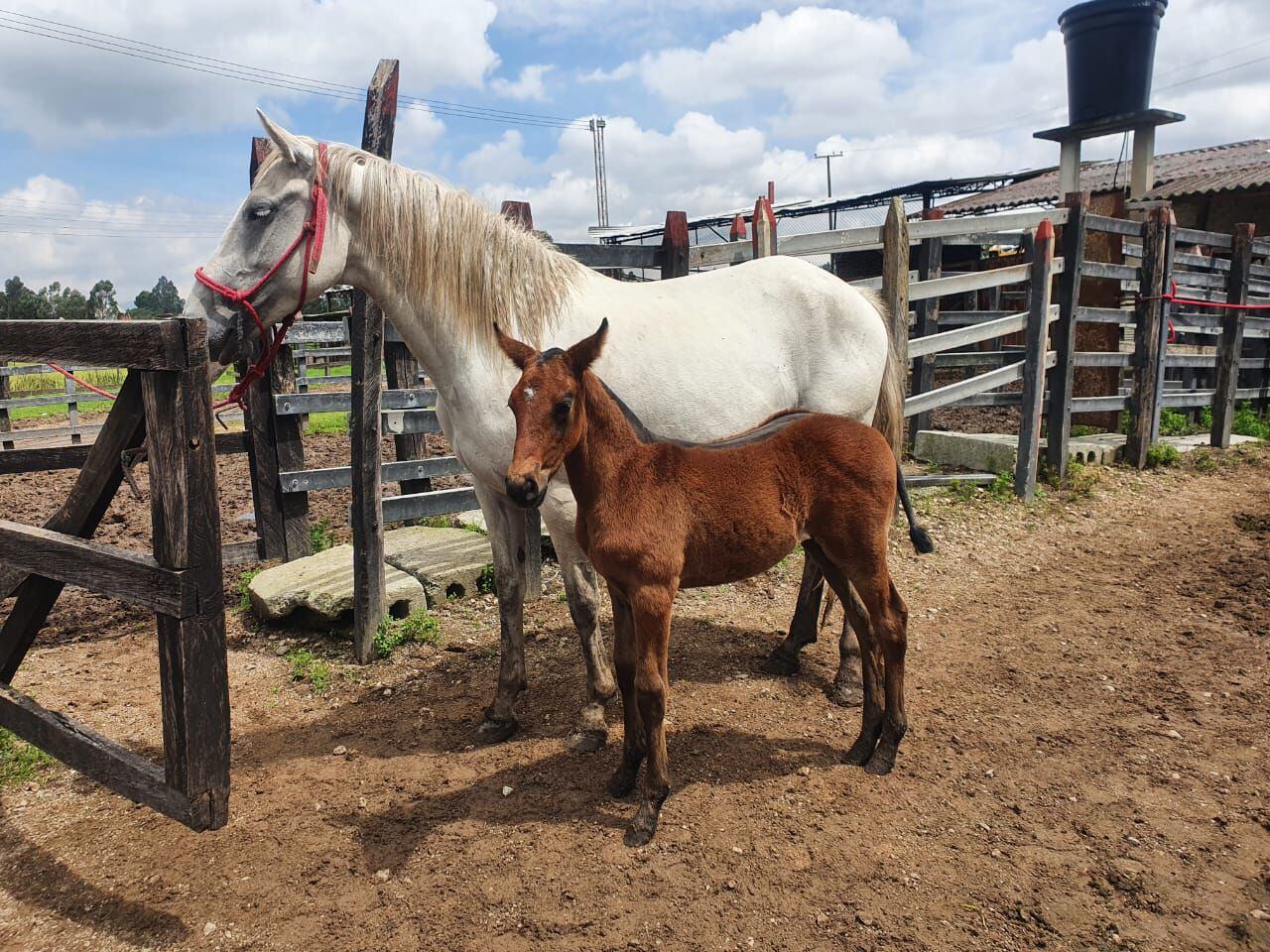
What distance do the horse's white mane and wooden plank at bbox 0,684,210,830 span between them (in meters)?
1.99

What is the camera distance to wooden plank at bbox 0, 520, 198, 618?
7.63 feet

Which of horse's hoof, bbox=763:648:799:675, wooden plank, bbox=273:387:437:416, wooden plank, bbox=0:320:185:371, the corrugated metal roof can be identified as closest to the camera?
wooden plank, bbox=0:320:185:371

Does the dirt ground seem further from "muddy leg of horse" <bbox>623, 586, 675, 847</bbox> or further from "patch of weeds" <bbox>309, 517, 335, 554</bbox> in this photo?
"patch of weeds" <bbox>309, 517, 335, 554</bbox>

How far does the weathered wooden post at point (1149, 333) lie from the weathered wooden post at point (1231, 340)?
4.62 feet

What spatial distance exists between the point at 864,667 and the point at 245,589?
4309mm

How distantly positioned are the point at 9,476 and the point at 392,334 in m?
6.82

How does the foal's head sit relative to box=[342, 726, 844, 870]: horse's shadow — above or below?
above

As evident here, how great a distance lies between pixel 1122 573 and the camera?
5402mm

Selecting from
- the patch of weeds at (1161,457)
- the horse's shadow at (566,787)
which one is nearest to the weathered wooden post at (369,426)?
the horse's shadow at (566,787)

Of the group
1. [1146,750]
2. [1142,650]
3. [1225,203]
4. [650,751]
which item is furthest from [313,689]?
[1225,203]

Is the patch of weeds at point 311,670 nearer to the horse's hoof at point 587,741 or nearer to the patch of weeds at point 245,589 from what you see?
the patch of weeds at point 245,589

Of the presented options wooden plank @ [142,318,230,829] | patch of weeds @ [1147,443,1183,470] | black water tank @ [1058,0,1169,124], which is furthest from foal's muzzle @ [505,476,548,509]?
black water tank @ [1058,0,1169,124]

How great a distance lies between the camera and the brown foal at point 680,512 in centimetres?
263

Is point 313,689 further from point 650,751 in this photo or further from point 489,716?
point 650,751
